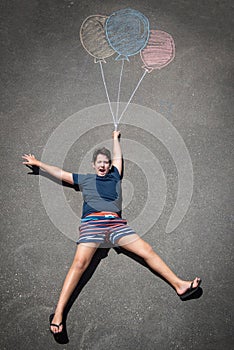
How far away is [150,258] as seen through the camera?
3592 mm

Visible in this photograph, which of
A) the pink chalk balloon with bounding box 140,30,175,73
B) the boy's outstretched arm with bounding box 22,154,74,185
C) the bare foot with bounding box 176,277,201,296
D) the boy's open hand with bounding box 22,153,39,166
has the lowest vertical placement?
the bare foot with bounding box 176,277,201,296

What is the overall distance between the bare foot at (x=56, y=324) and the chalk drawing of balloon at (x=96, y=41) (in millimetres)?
3218

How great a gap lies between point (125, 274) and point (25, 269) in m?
1.08

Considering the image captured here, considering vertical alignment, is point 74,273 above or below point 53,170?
below

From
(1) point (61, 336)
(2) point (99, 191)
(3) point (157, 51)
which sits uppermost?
(3) point (157, 51)

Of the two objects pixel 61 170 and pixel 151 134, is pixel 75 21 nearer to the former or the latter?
pixel 151 134

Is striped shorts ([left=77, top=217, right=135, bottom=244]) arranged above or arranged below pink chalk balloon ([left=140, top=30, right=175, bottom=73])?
below

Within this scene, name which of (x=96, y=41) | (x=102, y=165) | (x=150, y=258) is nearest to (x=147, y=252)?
(x=150, y=258)

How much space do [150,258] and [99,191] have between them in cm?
91

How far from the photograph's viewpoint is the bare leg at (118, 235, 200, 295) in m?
3.58

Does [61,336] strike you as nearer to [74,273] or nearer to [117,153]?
[74,273]

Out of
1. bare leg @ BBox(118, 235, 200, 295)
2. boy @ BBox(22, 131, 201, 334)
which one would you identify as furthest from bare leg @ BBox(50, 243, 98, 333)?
bare leg @ BBox(118, 235, 200, 295)

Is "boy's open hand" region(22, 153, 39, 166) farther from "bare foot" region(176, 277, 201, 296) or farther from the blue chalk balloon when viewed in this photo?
"bare foot" region(176, 277, 201, 296)

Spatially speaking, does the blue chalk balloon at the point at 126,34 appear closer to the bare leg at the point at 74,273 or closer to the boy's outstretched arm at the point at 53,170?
the boy's outstretched arm at the point at 53,170
